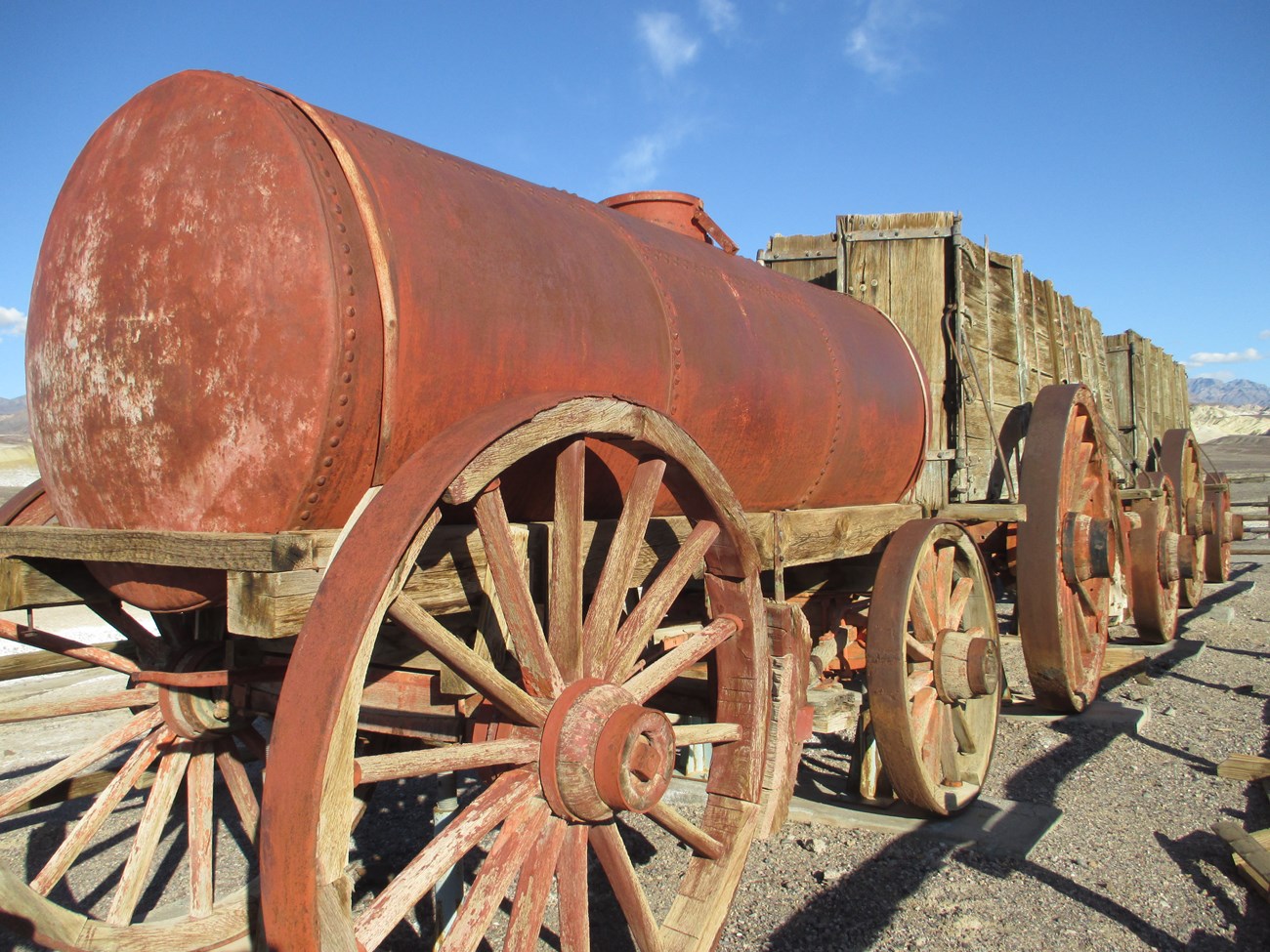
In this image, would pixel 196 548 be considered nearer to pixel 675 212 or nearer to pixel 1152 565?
pixel 675 212

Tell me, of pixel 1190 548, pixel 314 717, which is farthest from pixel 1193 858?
pixel 1190 548

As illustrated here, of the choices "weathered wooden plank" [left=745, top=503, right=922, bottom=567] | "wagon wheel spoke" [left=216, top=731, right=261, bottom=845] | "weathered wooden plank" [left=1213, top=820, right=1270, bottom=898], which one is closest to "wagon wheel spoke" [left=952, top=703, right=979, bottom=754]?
"weathered wooden plank" [left=745, top=503, right=922, bottom=567]

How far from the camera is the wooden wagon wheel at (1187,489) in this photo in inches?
355

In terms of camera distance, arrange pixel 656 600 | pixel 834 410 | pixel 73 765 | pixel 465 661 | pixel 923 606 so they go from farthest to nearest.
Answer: pixel 923 606 → pixel 834 410 → pixel 73 765 → pixel 656 600 → pixel 465 661

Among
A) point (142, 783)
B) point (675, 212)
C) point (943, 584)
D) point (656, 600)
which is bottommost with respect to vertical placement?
point (142, 783)

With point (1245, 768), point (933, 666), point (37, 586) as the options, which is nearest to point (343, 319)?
point (37, 586)

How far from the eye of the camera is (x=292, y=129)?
7.10ft

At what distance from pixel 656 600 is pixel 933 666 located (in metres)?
2.01

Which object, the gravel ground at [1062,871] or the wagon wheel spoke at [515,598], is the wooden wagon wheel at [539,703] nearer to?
the wagon wheel spoke at [515,598]

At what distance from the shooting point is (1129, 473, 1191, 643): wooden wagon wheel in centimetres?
725

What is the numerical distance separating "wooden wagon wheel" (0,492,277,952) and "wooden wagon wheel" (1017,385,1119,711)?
143 inches

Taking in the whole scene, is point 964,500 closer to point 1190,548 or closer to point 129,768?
point 1190,548

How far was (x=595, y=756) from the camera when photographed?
2264mm

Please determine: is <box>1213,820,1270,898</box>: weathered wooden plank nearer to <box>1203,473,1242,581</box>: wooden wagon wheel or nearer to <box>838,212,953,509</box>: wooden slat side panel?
<box>838,212,953,509</box>: wooden slat side panel
